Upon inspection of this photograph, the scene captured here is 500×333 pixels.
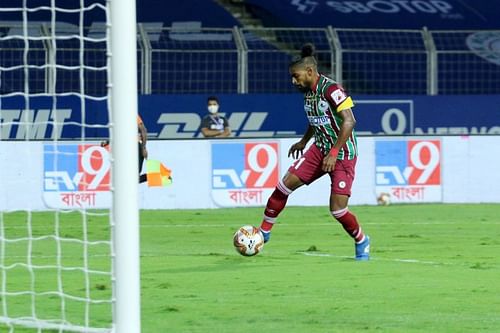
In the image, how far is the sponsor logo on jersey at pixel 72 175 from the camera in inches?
806

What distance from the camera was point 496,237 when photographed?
16.9 metres

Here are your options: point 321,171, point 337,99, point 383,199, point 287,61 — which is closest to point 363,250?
point 321,171

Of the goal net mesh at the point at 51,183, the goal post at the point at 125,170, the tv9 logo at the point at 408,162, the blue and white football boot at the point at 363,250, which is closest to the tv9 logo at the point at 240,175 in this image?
the tv9 logo at the point at 408,162

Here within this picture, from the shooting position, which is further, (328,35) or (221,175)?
(328,35)

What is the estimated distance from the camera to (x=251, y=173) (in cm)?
2219

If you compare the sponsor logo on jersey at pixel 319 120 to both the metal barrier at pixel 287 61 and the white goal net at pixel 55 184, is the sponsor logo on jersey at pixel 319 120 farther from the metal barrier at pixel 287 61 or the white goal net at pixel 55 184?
the metal barrier at pixel 287 61

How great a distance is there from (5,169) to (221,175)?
390cm

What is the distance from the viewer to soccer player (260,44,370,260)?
13211mm

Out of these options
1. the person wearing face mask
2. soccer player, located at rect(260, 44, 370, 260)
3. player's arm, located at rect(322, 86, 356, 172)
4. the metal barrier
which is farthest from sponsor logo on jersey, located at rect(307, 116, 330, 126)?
the metal barrier

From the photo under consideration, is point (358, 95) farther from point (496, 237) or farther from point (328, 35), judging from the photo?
point (496, 237)

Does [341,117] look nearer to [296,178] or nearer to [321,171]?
[321,171]

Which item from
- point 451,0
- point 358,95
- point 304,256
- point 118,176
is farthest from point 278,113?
point 118,176

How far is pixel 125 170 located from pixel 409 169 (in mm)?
15960

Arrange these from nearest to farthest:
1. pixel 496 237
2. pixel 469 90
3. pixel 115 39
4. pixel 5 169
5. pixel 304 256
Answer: pixel 115 39 → pixel 304 256 → pixel 496 237 → pixel 5 169 → pixel 469 90
